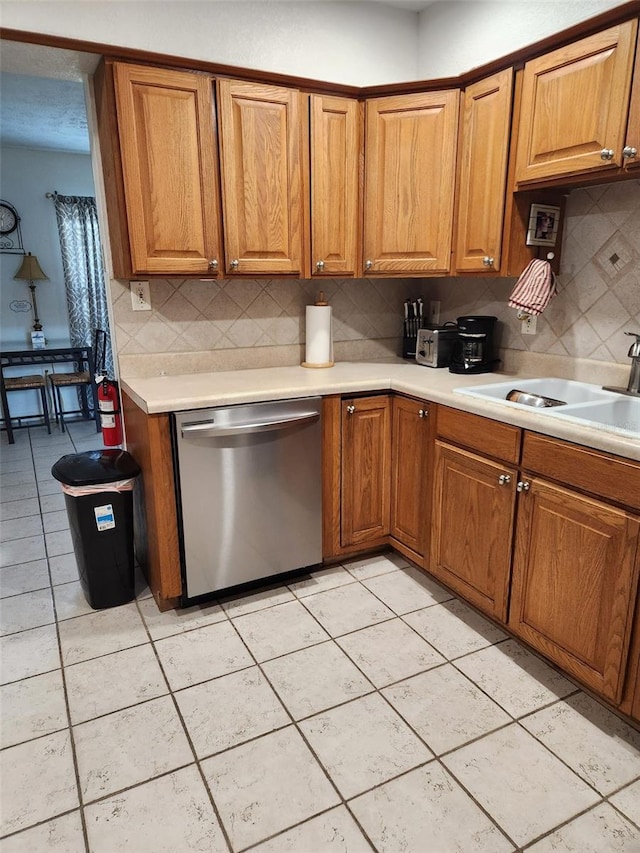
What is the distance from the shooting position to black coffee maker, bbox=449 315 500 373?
8.51 ft

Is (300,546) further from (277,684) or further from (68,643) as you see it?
(68,643)

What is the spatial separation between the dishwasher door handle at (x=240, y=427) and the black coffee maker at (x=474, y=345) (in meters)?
0.77

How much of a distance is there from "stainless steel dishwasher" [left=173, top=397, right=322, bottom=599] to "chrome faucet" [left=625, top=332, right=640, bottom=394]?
119 centimetres

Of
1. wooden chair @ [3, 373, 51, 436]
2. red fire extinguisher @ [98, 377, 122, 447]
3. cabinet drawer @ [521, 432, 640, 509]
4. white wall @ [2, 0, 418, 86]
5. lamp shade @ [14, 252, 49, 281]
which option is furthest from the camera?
lamp shade @ [14, 252, 49, 281]

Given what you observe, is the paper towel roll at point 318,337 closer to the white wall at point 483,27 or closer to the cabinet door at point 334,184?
the cabinet door at point 334,184

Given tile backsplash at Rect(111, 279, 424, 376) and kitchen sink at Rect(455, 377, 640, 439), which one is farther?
tile backsplash at Rect(111, 279, 424, 376)

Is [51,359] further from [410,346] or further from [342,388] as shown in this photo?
[342,388]

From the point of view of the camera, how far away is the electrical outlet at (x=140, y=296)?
254 centimetres

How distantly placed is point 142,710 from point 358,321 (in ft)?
6.94

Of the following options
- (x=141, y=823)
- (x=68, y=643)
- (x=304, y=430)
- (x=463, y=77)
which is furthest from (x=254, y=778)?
(x=463, y=77)

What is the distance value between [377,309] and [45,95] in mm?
2595

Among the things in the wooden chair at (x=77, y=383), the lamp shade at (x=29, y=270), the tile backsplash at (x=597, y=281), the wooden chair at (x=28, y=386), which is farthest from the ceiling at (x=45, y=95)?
the wooden chair at (x=28, y=386)

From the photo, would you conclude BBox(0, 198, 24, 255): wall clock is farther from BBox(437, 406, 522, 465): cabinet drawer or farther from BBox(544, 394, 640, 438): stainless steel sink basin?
BBox(544, 394, 640, 438): stainless steel sink basin

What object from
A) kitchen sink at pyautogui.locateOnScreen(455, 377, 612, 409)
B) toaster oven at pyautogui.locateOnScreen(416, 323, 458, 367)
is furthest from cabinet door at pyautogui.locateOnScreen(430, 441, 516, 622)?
toaster oven at pyautogui.locateOnScreen(416, 323, 458, 367)
